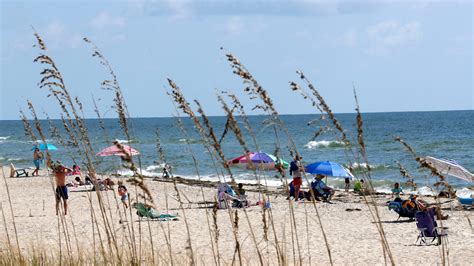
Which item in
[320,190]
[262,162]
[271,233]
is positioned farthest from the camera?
[320,190]

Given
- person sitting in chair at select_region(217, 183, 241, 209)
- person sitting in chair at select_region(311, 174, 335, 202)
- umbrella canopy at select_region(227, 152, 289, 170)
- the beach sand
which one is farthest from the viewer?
person sitting in chair at select_region(311, 174, 335, 202)

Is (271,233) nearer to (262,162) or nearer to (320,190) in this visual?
(320,190)

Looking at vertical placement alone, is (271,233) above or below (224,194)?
below

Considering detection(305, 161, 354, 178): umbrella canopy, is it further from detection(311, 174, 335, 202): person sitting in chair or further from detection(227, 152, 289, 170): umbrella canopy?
detection(227, 152, 289, 170): umbrella canopy

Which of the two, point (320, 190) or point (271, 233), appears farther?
point (320, 190)

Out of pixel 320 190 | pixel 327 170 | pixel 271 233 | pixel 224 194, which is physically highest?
pixel 224 194

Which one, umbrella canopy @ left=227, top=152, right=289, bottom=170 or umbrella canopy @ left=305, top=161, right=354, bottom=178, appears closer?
umbrella canopy @ left=227, top=152, right=289, bottom=170

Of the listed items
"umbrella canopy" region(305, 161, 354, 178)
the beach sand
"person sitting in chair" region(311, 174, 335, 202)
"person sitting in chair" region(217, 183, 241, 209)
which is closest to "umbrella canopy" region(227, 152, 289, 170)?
"person sitting in chair" region(217, 183, 241, 209)

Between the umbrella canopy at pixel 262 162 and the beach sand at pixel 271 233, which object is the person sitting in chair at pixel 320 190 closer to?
the beach sand at pixel 271 233

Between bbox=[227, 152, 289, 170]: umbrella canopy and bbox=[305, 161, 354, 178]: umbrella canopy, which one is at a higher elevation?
bbox=[227, 152, 289, 170]: umbrella canopy

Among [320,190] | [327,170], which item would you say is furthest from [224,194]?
[327,170]

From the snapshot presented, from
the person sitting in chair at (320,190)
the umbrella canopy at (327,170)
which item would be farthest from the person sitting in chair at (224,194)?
the umbrella canopy at (327,170)

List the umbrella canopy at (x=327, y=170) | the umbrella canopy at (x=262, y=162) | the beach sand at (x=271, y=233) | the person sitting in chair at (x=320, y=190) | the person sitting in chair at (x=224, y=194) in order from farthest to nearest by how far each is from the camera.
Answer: the umbrella canopy at (x=327, y=170), the person sitting in chair at (x=320, y=190), the beach sand at (x=271, y=233), the person sitting in chair at (x=224, y=194), the umbrella canopy at (x=262, y=162)

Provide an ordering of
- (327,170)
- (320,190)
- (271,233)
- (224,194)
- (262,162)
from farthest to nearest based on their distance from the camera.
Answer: (327,170) < (320,190) < (271,233) < (262,162) < (224,194)
